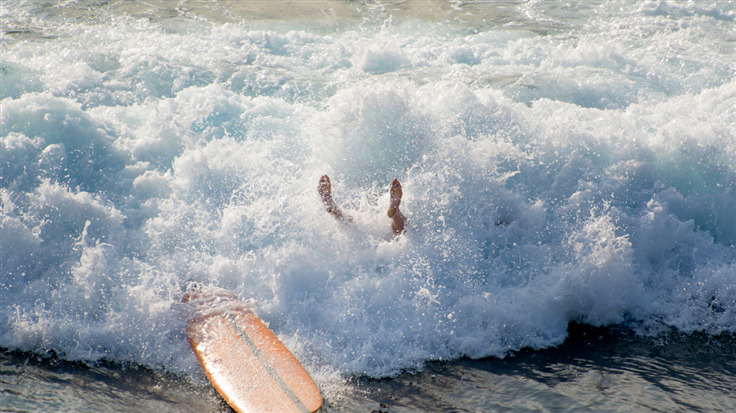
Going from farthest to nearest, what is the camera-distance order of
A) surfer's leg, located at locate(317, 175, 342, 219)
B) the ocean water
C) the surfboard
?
surfer's leg, located at locate(317, 175, 342, 219) → the ocean water → the surfboard

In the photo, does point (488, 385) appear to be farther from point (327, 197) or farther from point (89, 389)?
point (89, 389)

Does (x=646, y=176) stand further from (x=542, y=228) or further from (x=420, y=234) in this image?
(x=420, y=234)

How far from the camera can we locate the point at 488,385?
13.2 feet

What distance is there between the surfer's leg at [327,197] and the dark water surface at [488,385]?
1.91 metres

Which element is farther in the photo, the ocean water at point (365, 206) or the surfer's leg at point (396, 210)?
the surfer's leg at point (396, 210)

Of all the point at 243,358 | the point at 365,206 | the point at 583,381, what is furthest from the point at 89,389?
the point at 583,381

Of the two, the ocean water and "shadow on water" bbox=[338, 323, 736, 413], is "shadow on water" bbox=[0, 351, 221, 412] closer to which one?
the ocean water

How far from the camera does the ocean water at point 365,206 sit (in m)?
4.54

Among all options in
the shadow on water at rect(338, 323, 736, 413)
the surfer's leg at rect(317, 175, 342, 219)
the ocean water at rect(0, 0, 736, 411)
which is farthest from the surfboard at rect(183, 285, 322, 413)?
the surfer's leg at rect(317, 175, 342, 219)

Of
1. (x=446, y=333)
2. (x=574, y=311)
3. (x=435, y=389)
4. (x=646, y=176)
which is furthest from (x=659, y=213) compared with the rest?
(x=435, y=389)

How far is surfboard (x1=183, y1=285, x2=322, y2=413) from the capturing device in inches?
152

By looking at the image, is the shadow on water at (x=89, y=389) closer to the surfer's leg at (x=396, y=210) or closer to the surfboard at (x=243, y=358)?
the surfboard at (x=243, y=358)

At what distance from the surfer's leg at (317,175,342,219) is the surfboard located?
131 centimetres

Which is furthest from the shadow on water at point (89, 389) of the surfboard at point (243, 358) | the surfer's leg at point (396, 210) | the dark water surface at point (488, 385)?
the surfer's leg at point (396, 210)
